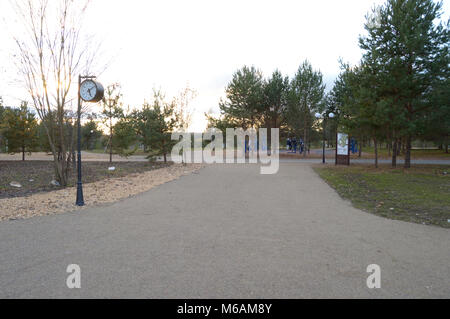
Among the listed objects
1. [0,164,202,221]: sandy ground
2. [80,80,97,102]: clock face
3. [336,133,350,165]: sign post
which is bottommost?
[0,164,202,221]: sandy ground

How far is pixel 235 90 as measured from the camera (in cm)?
3428

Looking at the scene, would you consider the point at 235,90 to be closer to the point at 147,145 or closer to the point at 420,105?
the point at 147,145

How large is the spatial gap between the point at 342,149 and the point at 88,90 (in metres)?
20.3

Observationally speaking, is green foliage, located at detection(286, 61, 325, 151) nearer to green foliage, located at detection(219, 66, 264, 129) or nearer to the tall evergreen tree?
green foliage, located at detection(219, 66, 264, 129)

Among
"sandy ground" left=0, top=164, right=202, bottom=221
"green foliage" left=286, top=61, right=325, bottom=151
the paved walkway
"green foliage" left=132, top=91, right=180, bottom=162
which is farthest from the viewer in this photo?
"green foliage" left=286, top=61, right=325, bottom=151

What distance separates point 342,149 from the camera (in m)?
24.2

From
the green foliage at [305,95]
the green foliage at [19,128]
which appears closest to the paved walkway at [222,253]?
the green foliage at [19,128]

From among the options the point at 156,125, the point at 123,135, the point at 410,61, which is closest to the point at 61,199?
the point at 156,125

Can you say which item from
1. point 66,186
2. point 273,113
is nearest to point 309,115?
point 273,113

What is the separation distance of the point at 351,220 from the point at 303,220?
1.07 metres

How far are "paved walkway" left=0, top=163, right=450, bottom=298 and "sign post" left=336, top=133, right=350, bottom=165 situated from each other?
16.6 meters

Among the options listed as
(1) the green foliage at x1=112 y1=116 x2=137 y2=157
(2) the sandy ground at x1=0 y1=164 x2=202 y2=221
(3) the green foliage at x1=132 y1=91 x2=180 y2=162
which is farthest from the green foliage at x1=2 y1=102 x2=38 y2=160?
(2) the sandy ground at x1=0 y1=164 x2=202 y2=221

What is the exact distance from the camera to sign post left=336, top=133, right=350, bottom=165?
933 inches
